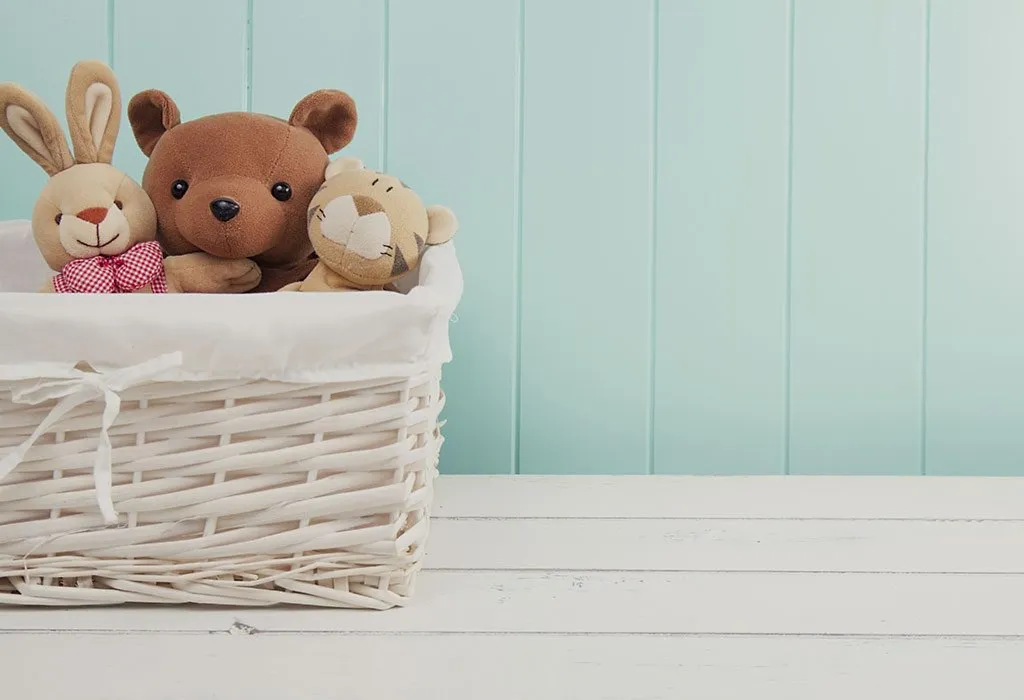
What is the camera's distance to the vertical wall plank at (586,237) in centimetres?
114

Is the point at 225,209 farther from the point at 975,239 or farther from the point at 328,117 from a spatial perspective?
the point at 975,239

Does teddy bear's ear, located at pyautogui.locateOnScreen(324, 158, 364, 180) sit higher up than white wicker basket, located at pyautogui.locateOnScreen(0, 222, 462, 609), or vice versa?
teddy bear's ear, located at pyautogui.locateOnScreen(324, 158, 364, 180)

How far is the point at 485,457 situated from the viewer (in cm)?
116

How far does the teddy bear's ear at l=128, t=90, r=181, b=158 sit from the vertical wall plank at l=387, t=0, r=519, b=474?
0.30 metres

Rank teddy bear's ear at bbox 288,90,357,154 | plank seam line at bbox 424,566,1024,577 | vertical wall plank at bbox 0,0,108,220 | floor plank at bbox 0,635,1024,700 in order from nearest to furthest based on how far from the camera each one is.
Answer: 1. floor plank at bbox 0,635,1024,700
2. plank seam line at bbox 424,566,1024,577
3. teddy bear's ear at bbox 288,90,357,154
4. vertical wall plank at bbox 0,0,108,220

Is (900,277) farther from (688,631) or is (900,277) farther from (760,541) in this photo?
(688,631)

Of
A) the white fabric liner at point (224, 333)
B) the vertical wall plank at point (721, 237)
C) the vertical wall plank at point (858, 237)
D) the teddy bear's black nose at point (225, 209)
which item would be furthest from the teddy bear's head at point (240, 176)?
the vertical wall plank at point (858, 237)

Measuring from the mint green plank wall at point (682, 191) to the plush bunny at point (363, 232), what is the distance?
35 centimetres

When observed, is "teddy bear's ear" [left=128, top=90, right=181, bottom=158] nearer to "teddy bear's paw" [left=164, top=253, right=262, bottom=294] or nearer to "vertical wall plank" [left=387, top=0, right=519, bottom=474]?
"teddy bear's paw" [left=164, top=253, right=262, bottom=294]

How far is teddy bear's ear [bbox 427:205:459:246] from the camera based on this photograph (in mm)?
827

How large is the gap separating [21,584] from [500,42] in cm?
78

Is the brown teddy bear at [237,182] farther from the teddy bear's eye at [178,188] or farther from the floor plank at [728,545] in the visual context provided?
the floor plank at [728,545]

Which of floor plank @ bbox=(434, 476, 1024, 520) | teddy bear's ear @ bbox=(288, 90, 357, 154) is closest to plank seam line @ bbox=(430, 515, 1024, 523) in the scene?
floor plank @ bbox=(434, 476, 1024, 520)

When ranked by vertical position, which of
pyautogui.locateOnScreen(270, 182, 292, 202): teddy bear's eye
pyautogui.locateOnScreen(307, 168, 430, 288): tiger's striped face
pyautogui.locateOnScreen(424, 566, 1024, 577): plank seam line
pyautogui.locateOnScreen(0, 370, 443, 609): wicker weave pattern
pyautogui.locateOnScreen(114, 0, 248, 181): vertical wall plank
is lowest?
pyautogui.locateOnScreen(424, 566, 1024, 577): plank seam line
